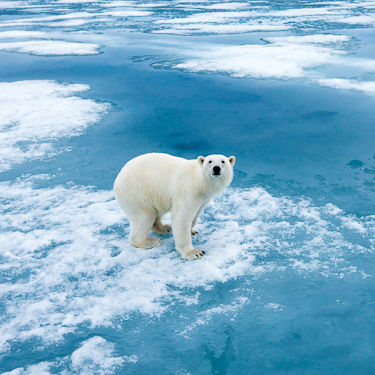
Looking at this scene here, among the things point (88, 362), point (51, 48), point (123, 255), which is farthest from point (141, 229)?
point (51, 48)

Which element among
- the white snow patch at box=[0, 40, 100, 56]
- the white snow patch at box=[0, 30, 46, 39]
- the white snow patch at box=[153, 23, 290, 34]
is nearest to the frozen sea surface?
the white snow patch at box=[0, 40, 100, 56]

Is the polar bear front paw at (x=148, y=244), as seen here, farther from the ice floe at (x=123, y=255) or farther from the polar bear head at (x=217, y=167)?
the polar bear head at (x=217, y=167)

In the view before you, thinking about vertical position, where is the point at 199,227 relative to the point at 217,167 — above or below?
below

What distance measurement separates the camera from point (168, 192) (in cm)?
349

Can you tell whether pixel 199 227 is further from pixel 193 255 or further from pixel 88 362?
pixel 88 362

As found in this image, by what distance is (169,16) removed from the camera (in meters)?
20.2

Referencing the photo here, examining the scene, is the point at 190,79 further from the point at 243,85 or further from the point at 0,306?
the point at 0,306

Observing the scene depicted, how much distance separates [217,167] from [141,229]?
1042 mm

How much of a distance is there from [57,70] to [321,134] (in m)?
7.86

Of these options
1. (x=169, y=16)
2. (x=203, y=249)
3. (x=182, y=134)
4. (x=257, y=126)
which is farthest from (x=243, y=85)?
(x=169, y=16)

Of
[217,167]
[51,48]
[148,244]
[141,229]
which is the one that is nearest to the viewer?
[217,167]

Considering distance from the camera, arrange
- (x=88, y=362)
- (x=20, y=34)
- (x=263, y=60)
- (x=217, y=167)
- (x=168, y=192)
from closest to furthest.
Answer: (x=88, y=362)
(x=217, y=167)
(x=168, y=192)
(x=263, y=60)
(x=20, y=34)

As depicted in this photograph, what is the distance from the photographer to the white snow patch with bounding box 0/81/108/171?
6.01 metres

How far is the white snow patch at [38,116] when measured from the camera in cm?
601
